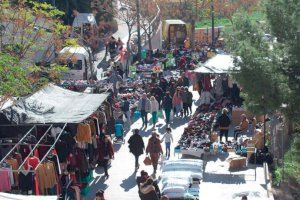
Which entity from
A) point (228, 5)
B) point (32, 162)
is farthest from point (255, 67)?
point (228, 5)

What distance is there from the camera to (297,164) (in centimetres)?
1973

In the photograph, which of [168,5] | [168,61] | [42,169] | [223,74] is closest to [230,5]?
[168,5]

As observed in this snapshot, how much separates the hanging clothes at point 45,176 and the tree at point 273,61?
4.81 m

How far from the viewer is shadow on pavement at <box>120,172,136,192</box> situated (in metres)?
19.6

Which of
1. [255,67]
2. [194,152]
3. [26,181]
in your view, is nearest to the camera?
[26,181]

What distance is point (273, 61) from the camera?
57.9 feet

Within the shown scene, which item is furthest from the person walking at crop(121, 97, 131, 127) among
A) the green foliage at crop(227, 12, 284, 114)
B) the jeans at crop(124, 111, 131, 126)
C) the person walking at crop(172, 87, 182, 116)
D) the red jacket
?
the green foliage at crop(227, 12, 284, 114)

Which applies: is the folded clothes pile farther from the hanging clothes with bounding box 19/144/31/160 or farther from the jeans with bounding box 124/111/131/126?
the hanging clothes with bounding box 19/144/31/160

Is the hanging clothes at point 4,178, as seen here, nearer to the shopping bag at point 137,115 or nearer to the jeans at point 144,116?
the jeans at point 144,116

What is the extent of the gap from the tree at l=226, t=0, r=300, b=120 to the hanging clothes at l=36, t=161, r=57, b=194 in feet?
15.8

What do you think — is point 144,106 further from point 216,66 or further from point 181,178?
point 181,178

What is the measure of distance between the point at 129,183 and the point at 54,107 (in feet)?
9.11

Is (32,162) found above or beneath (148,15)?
beneath

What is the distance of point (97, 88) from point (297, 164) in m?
9.16
